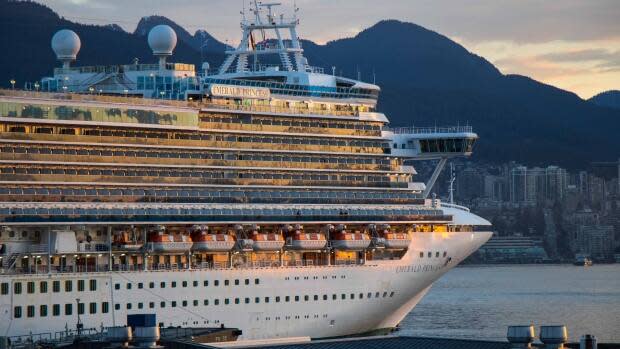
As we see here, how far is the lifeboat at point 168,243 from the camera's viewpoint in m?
71.3

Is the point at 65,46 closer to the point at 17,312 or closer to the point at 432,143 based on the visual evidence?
the point at 17,312

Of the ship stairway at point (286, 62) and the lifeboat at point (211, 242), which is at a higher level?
the ship stairway at point (286, 62)

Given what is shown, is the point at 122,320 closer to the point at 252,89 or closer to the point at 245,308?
the point at 245,308

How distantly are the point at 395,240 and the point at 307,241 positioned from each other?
5135 millimetres

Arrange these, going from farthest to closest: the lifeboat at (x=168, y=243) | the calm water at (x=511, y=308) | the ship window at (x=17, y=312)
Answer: the calm water at (x=511, y=308)
the lifeboat at (x=168, y=243)
the ship window at (x=17, y=312)

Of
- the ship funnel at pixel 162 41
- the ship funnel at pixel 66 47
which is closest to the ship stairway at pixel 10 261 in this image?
the ship funnel at pixel 66 47

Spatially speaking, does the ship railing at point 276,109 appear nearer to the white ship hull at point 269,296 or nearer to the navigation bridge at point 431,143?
the navigation bridge at point 431,143

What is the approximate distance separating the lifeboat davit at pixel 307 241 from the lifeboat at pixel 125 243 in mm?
7951

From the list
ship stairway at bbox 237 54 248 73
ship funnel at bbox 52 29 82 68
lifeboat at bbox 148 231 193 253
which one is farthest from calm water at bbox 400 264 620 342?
ship funnel at bbox 52 29 82 68

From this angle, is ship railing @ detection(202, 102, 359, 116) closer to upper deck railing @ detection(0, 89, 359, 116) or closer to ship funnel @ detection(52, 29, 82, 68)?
upper deck railing @ detection(0, 89, 359, 116)

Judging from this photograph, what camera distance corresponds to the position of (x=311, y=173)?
79.1 meters

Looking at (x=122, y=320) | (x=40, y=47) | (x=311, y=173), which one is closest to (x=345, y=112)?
(x=311, y=173)

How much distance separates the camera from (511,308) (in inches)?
4496

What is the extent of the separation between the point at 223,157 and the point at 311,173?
16.3 feet
